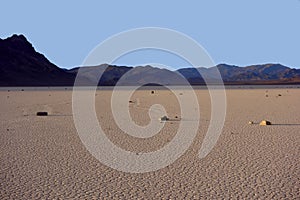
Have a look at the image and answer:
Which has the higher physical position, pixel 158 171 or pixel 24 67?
pixel 24 67

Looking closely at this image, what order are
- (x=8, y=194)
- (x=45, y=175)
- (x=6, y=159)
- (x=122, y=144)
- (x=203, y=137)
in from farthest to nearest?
(x=203, y=137) < (x=122, y=144) < (x=6, y=159) < (x=45, y=175) < (x=8, y=194)

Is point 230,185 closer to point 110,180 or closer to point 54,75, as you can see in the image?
point 110,180

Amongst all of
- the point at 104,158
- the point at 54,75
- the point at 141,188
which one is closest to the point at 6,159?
the point at 104,158

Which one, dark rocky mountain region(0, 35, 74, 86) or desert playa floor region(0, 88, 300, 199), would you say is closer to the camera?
desert playa floor region(0, 88, 300, 199)

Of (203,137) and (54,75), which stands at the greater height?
(54,75)

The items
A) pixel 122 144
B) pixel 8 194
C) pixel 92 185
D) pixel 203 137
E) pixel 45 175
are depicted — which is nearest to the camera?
pixel 8 194

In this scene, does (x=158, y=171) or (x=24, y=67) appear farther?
(x=24, y=67)

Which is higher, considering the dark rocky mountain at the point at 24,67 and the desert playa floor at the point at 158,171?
the dark rocky mountain at the point at 24,67

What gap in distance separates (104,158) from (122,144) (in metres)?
1.51

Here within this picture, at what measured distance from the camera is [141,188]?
18.4 feet

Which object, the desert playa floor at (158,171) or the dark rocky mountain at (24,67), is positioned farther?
the dark rocky mountain at (24,67)

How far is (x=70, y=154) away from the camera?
7887mm

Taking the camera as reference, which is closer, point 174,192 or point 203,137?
point 174,192

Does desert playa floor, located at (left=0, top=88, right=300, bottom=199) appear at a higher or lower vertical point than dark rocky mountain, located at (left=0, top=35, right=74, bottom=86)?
lower
